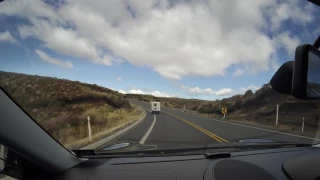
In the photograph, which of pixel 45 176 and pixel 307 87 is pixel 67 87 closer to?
pixel 45 176

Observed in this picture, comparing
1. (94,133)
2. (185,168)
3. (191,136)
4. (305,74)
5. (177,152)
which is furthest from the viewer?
(94,133)

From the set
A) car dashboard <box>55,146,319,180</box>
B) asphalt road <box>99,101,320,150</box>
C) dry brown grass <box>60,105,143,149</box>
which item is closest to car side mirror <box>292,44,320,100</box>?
car dashboard <box>55,146,319,180</box>

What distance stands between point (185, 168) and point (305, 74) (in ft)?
6.27

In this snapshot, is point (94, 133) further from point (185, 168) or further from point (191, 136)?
point (185, 168)

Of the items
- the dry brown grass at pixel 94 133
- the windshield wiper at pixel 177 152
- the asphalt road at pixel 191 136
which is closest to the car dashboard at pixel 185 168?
the windshield wiper at pixel 177 152

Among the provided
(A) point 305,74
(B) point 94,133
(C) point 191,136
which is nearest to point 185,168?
(A) point 305,74

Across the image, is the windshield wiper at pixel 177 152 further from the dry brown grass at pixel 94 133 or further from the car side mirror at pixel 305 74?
the car side mirror at pixel 305 74

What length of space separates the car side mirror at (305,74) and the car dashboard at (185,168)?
4.10ft

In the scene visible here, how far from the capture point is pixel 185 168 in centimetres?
323

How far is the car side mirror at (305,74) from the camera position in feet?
5.31

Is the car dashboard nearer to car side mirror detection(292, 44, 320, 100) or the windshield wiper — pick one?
the windshield wiper

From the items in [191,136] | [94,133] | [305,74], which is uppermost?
[305,74]

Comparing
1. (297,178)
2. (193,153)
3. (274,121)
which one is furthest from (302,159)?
(274,121)

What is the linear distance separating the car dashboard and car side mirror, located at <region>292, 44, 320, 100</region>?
1250mm
